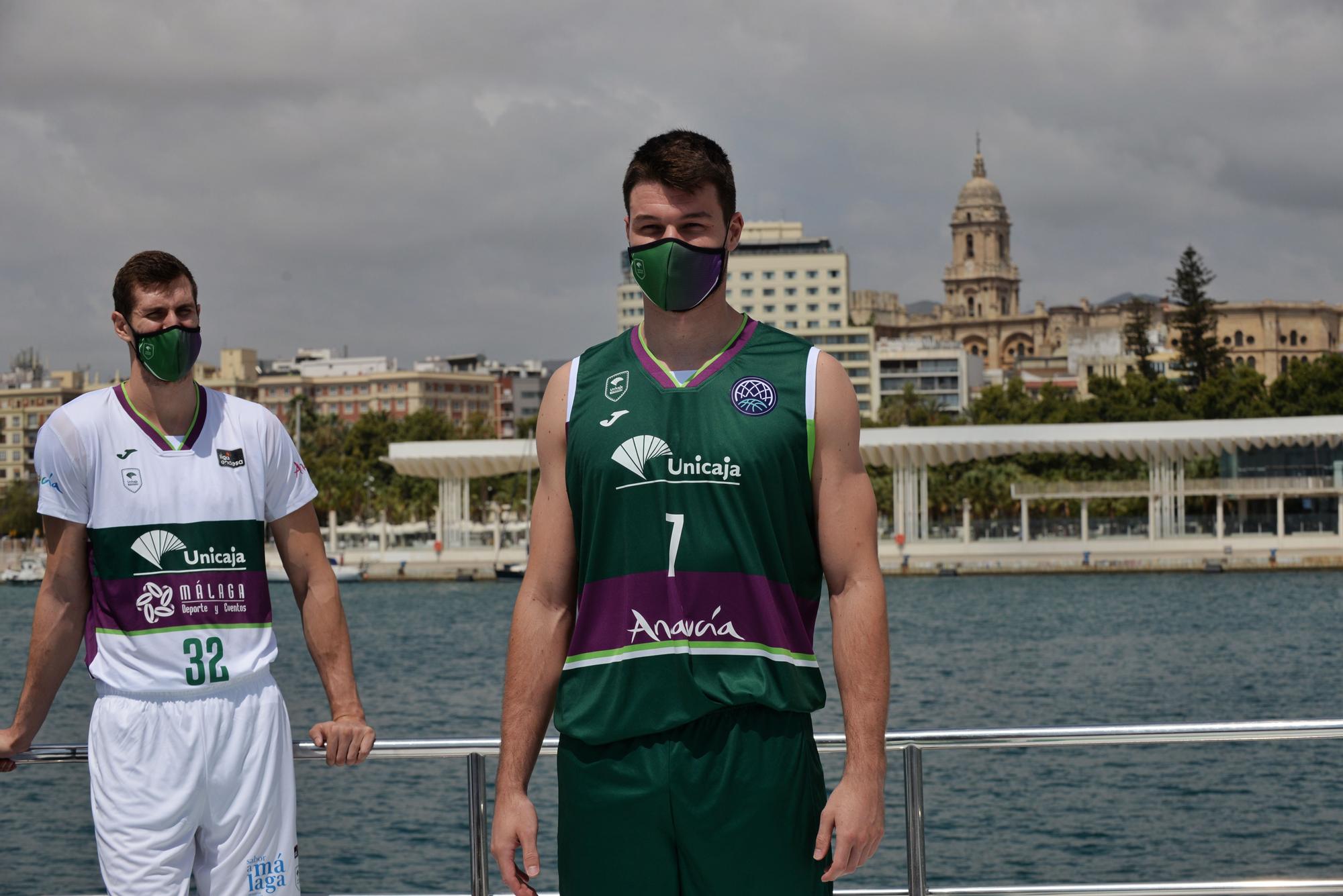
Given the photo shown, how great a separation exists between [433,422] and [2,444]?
222 ft

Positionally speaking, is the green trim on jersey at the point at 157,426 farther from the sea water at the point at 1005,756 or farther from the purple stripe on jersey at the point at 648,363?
the sea water at the point at 1005,756

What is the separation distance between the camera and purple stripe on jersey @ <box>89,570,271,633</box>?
3.49 m

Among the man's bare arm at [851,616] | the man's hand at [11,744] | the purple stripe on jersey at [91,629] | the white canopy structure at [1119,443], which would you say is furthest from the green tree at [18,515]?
the man's bare arm at [851,616]

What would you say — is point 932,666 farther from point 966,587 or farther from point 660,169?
point 660,169

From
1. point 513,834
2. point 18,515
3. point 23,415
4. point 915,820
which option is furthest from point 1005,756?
point 23,415

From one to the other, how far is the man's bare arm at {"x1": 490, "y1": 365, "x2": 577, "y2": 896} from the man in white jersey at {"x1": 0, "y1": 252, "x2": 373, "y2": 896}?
631mm

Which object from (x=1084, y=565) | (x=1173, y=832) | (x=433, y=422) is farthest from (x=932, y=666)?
(x=433, y=422)

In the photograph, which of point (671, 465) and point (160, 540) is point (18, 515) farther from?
point (671, 465)

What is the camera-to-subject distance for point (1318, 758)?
→ 24.4 m

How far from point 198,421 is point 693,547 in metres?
1.39

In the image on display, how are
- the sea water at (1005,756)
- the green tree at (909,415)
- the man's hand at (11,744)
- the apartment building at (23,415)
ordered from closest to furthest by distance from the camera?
the man's hand at (11,744) < the sea water at (1005,756) < the green tree at (909,415) < the apartment building at (23,415)

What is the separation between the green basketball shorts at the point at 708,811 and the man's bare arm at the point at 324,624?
105 centimetres

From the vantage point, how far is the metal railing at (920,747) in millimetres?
3904

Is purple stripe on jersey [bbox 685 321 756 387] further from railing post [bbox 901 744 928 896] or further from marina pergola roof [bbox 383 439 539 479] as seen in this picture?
marina pergola roof [bbox 383 439 539 479]
